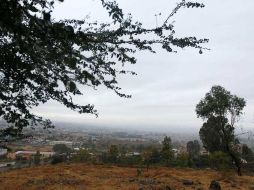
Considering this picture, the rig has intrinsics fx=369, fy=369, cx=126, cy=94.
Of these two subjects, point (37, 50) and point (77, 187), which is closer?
point (37, 50)

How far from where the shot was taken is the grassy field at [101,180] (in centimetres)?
1791

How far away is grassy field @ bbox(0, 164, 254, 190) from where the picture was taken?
17.9 metres

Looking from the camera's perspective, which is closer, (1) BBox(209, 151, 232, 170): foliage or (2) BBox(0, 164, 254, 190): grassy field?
(2) BBox(0, 164, 254, 190): grassy field

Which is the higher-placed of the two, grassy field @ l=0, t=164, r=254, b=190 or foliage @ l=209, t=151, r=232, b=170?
foliage @ l=209, t=151, r=232, b=170

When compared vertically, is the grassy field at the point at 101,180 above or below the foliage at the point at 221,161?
below

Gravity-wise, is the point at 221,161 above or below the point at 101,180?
above

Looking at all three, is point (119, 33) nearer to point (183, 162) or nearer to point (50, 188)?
point (50, 188)

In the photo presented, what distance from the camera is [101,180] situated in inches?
776

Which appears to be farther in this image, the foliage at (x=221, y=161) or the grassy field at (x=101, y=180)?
the foliage at (x=221, y=161)

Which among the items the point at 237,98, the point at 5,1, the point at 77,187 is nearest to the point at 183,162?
the point at 237,98

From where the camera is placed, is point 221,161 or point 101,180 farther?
point 221,161

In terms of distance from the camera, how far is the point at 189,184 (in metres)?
18.7

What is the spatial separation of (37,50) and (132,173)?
1923 cm

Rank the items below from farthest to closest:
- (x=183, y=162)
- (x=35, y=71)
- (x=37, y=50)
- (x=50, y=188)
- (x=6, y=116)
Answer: (x=183, y=162)
(x=50, y=188)
(x=6, y=116)
(x=35, y=71)
(x=37, y=50)
